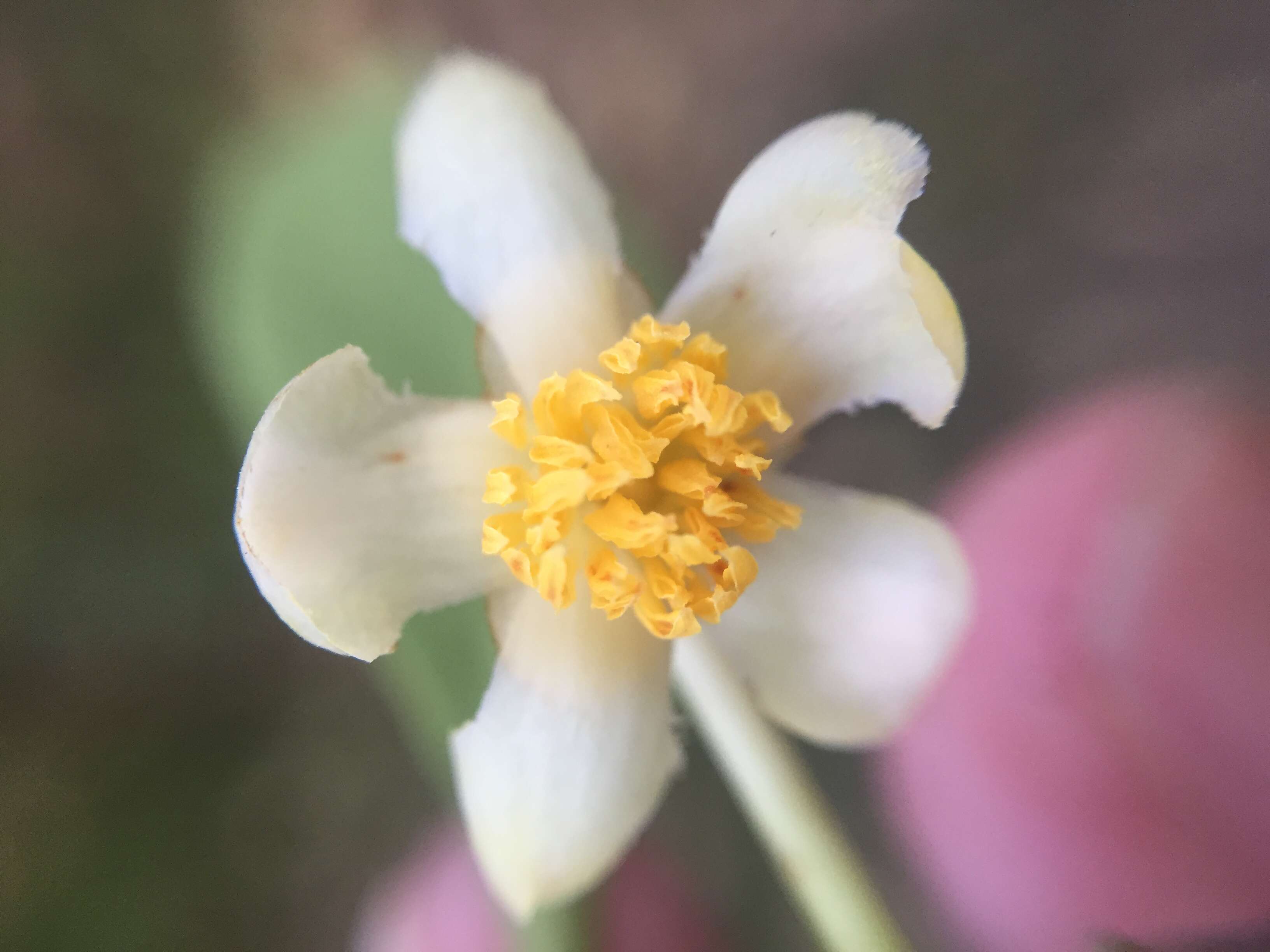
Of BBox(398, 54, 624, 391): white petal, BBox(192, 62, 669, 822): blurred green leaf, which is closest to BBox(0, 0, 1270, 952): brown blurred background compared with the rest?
BBox(192, 62, 669, 822): blurred green leaf

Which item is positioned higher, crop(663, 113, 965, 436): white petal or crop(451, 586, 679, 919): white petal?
crop(663, 113, 965, 436): white petal

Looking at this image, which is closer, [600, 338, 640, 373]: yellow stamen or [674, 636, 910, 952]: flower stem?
[600, 338, 640, 373]: yellow stamen

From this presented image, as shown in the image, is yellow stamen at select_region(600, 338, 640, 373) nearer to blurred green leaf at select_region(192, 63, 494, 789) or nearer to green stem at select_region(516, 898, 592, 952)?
blurred green leaf at select_region(192, 63, 494, 789)

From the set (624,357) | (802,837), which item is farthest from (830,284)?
(802,837)

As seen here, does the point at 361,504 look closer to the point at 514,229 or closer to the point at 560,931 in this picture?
the point at 514,229

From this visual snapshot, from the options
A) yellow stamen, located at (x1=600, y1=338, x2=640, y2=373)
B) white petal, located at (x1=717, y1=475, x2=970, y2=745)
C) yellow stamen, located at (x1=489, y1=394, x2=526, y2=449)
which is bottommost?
white petal, located at (x1=717, y1=475, x2=970, y2=745)

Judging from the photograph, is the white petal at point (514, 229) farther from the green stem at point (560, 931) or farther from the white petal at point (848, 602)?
the green stem at point (560, 931)
